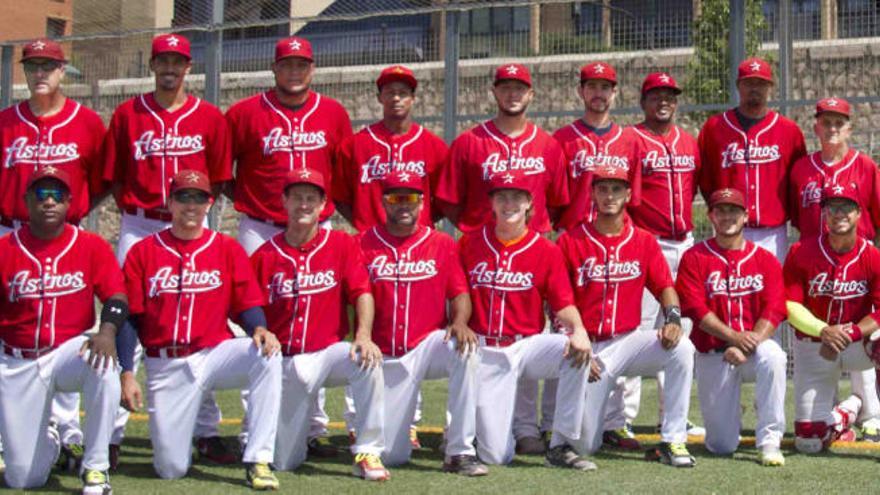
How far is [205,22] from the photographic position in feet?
35.0

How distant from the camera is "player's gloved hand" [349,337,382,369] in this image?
242 inches

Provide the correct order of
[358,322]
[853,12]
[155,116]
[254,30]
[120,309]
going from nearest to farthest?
[120,309] → [358,322] → [155,116] → [853,12] → [254,30]

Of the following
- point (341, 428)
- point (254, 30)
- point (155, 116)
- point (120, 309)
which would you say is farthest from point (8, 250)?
point (254, 30)

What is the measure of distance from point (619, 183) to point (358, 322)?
1461mm

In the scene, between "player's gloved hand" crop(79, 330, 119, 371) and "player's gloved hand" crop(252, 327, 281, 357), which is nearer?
"player's gloved hand" crop(79, 330, 119, 371)

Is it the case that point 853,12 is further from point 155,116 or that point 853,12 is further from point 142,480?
point 142,480

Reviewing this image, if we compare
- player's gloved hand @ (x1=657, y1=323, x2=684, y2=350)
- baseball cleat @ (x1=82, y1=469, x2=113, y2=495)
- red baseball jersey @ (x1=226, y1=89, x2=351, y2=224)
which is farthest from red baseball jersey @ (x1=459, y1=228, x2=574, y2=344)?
baseball cleat @ (x1=82, y1=469, x2=113, y2=495)

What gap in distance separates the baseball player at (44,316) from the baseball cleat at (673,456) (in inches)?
102

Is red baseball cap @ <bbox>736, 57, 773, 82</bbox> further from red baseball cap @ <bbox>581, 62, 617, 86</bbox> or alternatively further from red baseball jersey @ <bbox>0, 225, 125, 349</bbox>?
red baseball jersey @ <bbox>0, 225, 125, 349</bbox>

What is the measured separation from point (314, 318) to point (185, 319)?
0.61 meters

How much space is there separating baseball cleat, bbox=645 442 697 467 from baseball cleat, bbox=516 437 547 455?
22.7 inches

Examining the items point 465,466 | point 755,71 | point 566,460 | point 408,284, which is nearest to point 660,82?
point 755,71

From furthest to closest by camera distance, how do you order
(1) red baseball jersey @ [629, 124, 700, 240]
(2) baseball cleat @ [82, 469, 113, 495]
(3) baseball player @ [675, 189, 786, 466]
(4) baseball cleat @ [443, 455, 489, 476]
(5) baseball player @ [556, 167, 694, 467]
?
(1) red baseball jersey @ [629, 124, 700, 240] < (3) baseball player @ [675, 189, 786, 466] < (5) baseball player @ [556, 167, 694, 467] < (4) baseball cleat @ [443, 455, 489, 476] < (2) baseball cleat @ [82, 469, 113, 495]

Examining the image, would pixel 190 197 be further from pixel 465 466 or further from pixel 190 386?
pixel 465 466
